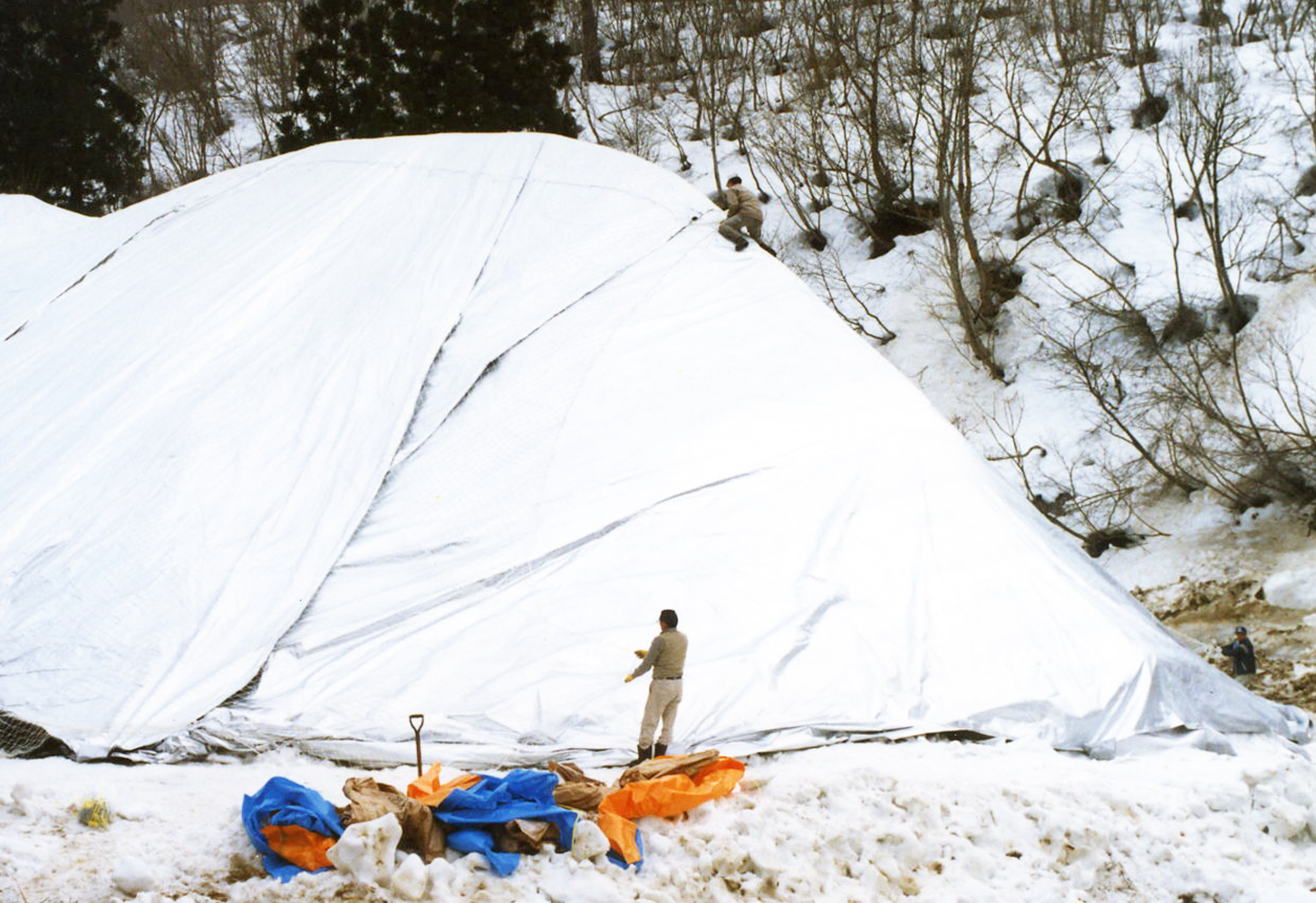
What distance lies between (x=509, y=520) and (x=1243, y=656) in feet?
23.5

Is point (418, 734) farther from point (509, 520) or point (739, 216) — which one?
point (739, 216)

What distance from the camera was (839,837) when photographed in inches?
247

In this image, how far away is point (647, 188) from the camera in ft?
42.9

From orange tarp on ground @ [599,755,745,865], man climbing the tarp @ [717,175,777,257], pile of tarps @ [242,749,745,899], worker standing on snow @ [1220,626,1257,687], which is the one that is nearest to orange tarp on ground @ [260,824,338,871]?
pile of tarps @ [242,749,745,899]

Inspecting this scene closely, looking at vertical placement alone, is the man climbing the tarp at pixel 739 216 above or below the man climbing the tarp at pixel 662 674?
above

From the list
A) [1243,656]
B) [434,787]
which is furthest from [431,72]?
[434,787]

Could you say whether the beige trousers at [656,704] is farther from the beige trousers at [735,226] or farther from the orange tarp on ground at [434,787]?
the beige trousers at [735,226]

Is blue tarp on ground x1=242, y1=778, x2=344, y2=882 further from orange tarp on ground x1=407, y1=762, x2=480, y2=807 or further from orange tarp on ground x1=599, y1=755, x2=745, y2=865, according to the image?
orange tarp on ground x1=599, y1=755, x2=745, y2=865

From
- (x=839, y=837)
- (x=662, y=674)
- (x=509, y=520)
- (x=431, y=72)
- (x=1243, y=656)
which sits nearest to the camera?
(x=839, y=837)

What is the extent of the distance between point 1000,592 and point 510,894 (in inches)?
180

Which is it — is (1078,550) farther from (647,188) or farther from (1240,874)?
(647,188)

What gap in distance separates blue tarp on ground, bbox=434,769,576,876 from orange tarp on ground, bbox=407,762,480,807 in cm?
6

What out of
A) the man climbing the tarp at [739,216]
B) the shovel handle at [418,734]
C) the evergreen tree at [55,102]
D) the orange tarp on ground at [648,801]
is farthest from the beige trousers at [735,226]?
the evergreen tree at [55,102]

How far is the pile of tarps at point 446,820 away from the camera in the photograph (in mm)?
5656
